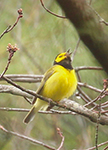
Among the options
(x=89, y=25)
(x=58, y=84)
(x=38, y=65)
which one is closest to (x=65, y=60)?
(x=58, y=84)

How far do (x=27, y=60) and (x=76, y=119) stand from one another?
1.54 m

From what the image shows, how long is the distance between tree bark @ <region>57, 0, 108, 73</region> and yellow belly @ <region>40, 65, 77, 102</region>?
7.55 feet

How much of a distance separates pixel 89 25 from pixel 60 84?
232cm

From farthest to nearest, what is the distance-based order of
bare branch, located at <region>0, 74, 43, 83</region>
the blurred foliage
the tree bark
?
the blurred foliage < bare branch, located at <region>0, 74, 43, 83</region> < the tree bark

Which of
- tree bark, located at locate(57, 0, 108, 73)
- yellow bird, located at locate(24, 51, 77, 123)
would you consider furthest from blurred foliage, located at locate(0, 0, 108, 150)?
tree bark, located at locate(57, 0, 108, 73)

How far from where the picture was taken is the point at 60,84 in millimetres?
2936

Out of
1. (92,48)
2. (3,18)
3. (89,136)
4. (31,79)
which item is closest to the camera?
(92,48)

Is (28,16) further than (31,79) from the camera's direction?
Yes

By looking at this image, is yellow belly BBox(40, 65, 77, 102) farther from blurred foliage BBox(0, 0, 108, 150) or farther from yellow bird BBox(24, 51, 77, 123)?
blurred foliage BBox(0, 0, 108, 150)

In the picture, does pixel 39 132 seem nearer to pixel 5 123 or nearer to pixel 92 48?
pixel 5 123

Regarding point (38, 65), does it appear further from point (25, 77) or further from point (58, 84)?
point (58, 84)

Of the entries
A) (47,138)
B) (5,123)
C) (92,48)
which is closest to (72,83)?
(5,123)

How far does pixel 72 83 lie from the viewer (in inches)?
116

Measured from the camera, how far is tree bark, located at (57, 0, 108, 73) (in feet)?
1.96
